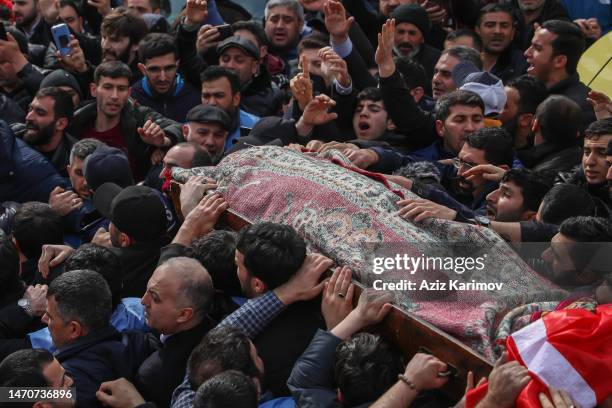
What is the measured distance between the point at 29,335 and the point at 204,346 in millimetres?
1013

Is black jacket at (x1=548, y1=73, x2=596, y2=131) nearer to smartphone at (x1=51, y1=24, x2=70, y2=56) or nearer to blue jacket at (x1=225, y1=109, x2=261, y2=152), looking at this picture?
blue jacket at (x1=225, y1=109, x2=261, y2=152)

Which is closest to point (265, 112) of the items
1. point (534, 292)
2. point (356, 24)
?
point (356, 24)

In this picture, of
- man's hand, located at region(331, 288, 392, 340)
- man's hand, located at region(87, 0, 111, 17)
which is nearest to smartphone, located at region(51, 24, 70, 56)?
man's hand, located at region(87, 0, 111, 17)

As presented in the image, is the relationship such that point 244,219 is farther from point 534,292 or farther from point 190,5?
point 190,5

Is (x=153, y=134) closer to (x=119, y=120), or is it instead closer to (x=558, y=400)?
(x=119, y=120)

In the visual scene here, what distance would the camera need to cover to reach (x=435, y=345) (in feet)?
11.8

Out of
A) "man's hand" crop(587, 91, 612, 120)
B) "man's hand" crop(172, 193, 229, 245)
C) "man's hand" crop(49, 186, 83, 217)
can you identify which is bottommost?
"man's hand" crop(49, 186, 83, 217)

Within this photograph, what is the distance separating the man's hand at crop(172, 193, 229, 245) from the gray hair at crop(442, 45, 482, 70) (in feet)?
7.67

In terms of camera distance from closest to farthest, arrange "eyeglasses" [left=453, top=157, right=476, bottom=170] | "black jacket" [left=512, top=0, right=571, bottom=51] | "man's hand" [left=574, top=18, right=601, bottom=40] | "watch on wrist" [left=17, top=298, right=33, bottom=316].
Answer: "watch on wrist" [left=17, top=298, right=33, bottom=316] < "eyeglasses" [left=453, top=157, right=476, bottom=170] < "man's hand" [left=574, top=18, right=601, bottom=40] < "black jacket" [left=512, top=0, right=571, bottom=51]

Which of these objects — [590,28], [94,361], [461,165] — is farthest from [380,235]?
[590,28]

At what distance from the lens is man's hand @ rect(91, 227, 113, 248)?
16.6 ft

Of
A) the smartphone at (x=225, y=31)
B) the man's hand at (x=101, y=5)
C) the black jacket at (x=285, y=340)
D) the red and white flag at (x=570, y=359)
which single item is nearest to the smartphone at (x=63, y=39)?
the smartphone at (x=225, y=31)

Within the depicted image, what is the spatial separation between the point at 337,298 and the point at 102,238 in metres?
1.56

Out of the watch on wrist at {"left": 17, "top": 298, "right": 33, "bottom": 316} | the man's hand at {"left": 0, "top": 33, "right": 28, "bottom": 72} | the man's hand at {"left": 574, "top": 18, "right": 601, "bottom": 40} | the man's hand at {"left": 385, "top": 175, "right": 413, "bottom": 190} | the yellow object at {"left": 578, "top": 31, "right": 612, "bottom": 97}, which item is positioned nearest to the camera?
the watch on wrist at {"left": 17, "top": 298, "right": 33, "bottom": 316}
